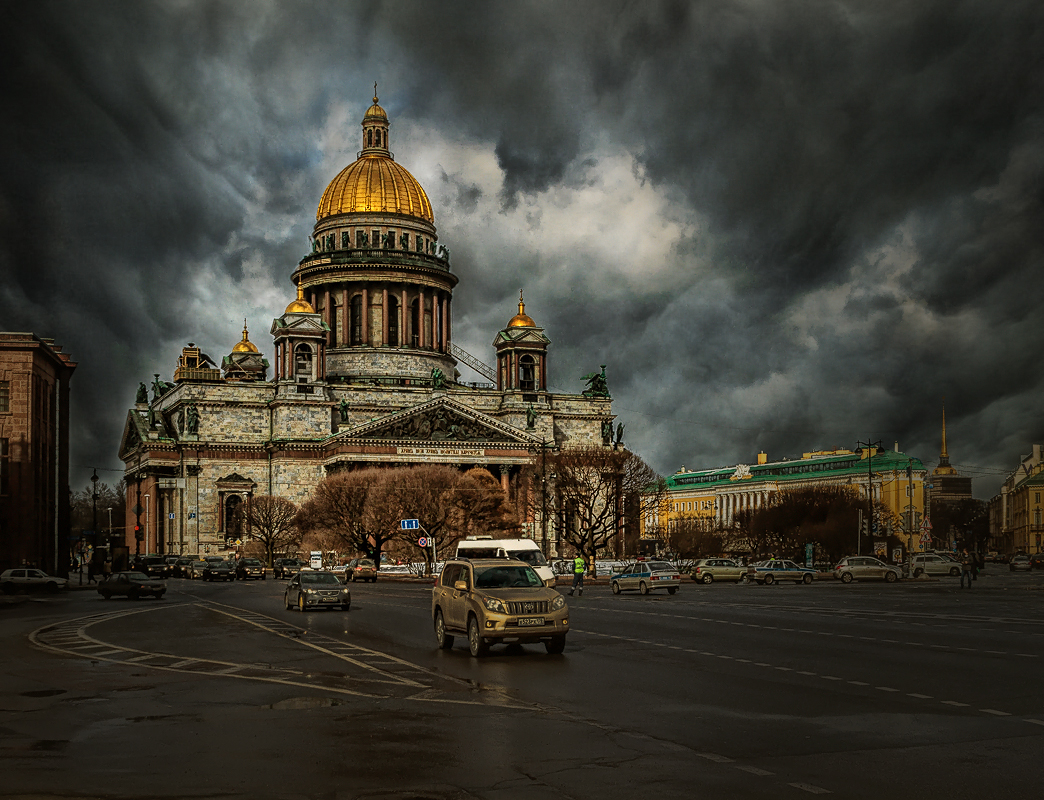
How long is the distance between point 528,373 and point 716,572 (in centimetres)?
5072

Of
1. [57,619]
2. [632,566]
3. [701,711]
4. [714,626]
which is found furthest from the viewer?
[632,566]

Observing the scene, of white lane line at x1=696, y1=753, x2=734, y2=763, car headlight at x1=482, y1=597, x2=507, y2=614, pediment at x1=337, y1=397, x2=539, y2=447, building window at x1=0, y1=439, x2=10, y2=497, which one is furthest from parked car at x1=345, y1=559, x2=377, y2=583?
white lane line at x1=696, y1=753, x2=734, y2=763

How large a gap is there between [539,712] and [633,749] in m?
3.00

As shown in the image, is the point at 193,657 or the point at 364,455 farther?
the point at 364,455

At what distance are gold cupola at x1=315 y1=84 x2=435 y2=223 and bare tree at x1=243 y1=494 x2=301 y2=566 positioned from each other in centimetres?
3346

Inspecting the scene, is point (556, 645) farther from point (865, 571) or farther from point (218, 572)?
point (218, 572)

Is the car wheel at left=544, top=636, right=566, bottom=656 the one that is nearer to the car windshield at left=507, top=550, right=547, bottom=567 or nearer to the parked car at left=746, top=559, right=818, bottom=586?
the car windshield at left=507, top=550, right=547, bottom=567

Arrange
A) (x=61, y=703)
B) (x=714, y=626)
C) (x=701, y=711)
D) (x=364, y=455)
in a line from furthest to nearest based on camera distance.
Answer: (x=364, y=455)
(x=714, y=626)
(x=61, y=703)
(x=701, y=711)

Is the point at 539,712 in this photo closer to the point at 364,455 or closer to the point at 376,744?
the point at 376,744

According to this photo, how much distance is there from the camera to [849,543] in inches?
4161

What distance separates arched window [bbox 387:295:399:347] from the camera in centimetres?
11931

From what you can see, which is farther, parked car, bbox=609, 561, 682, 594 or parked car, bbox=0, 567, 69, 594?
parked car, bbox=0, 567, 69, 594

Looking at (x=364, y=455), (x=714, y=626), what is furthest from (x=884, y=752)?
(x=364, y=455)

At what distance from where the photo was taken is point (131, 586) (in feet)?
179
